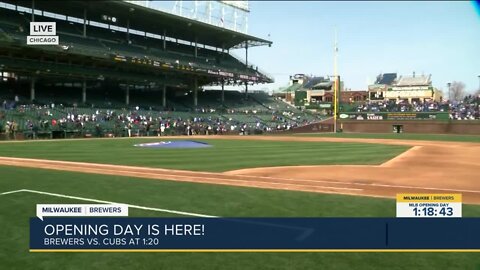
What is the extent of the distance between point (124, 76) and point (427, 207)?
48.4 metres

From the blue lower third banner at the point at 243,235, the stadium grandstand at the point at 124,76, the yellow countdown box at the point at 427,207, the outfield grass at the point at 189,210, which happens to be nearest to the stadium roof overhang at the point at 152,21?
the stadium grandstand at the point at 124,76

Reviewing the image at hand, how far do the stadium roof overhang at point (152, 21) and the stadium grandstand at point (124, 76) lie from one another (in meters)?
0.12

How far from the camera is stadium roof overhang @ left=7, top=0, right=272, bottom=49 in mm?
44881

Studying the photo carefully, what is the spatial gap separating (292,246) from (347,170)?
874cm

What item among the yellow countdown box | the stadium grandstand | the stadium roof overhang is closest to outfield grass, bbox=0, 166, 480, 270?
the yellow countdown box

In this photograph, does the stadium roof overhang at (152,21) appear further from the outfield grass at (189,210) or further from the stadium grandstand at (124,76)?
the outfield grass at (189,210)

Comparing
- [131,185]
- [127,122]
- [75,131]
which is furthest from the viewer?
[127,122]

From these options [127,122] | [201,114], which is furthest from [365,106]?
[127,122]

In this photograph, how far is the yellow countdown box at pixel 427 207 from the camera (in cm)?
564

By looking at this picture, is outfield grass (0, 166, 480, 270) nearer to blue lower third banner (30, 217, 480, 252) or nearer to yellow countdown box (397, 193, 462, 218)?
blue lower third banner (30, 217, 480, 252)

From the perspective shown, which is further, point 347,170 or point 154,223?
point 347,170

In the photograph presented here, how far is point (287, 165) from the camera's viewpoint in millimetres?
15188
